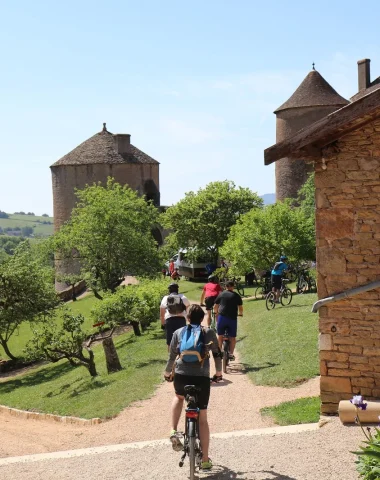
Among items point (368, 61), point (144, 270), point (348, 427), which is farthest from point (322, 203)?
point (368, 61)

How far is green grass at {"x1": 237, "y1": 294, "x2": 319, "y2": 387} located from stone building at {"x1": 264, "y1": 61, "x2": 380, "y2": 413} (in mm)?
3206

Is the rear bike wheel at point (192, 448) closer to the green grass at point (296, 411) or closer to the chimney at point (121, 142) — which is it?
the green grass at point (296, 411)

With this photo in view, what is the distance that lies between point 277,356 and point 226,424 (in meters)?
4.78

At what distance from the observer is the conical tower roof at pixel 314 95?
167 ft

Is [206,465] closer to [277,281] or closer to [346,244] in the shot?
[346,244]

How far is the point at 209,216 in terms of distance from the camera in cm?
4144

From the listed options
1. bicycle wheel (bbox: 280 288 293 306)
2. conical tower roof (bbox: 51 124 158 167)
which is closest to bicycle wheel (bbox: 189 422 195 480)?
bicycle wheel (bbox: 280 288 293 306)

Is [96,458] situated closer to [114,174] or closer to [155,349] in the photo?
[155,349]

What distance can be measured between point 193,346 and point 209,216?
3380cm

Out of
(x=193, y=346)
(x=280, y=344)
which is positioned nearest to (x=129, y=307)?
(x=280, y=344)

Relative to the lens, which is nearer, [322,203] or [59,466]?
[59,466]

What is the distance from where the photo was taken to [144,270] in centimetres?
3064

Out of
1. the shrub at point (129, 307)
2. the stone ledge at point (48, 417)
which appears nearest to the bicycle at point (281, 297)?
the shrub at point (129, 307)

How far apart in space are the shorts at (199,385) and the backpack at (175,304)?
406 centimetres
